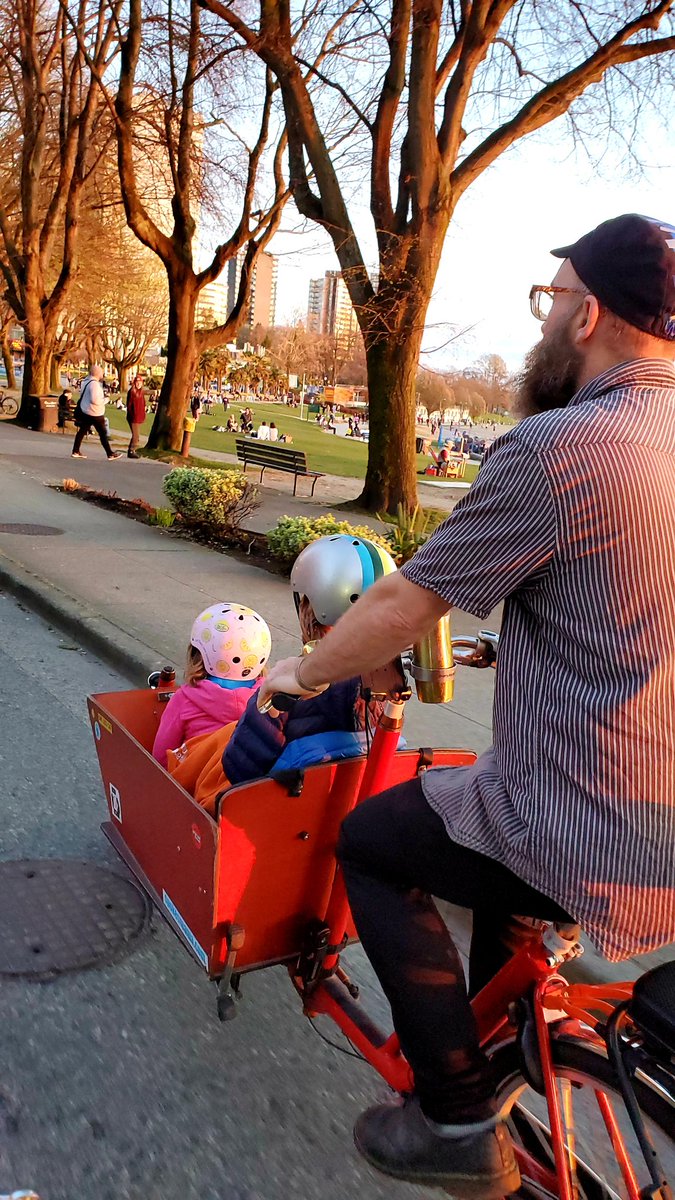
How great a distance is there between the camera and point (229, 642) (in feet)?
10.5

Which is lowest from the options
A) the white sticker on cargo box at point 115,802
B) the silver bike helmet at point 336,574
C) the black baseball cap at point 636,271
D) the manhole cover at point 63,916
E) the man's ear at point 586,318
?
the manhole cover at point 63,916

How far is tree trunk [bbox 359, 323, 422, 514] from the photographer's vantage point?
12680mm

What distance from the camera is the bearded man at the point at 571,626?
1.50 m

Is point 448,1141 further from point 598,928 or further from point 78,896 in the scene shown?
point 78,896

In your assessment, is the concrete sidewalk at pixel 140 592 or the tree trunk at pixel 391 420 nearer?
the concrete sidewalk at pixel 140 592

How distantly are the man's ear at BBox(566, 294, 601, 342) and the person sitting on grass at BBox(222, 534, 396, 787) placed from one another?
0.78 metres

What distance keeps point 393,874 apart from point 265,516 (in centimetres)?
1164

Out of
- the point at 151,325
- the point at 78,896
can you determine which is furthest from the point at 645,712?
the point at 151,325

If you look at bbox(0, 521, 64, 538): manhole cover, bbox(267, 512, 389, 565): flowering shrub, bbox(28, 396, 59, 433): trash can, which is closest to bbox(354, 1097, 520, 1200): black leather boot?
Result: bbox(267, 512, 389, 565): flowering shrub

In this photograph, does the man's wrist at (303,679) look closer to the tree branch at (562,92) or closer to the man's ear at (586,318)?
the man's ear at (586,318)

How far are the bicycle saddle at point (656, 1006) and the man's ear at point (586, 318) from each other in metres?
1.10

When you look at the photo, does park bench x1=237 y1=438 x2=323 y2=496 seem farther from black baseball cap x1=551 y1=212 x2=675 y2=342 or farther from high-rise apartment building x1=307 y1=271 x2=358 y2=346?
black baseball cap x1=551 y1=212 x2=675 y2=342

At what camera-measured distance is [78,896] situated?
11.1 ft

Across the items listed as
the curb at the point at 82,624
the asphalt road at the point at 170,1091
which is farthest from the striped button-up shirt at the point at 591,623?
the curb at the point at 82,624
